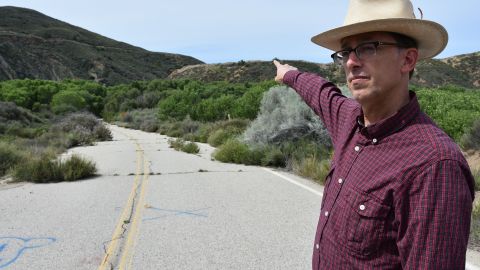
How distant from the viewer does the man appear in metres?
1.85

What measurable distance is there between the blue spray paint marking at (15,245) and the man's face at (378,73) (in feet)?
17.8

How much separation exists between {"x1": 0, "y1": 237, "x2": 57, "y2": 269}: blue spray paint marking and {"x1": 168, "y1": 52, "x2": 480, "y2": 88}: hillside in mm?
74714

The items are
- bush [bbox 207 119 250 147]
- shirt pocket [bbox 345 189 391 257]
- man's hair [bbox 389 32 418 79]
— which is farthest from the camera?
bush [bbox 207 119 250 147]

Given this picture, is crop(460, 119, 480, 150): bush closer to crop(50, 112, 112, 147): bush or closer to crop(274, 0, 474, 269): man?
crop(274, 0, 474, 269): man

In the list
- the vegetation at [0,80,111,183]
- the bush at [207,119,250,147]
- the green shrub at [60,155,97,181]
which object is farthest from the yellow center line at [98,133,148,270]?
the bush at [207,119,250,147]

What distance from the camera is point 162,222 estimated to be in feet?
26.3

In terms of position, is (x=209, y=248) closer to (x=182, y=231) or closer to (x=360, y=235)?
(x=182, y=231)

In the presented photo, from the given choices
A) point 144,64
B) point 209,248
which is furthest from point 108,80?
point 209,248

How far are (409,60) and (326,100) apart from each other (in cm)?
109

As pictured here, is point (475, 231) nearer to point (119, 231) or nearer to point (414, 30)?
point (119, 231)

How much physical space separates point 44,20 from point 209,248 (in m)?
143

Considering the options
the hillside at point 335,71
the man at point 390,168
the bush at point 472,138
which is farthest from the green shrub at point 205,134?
the hillside at point 335,71

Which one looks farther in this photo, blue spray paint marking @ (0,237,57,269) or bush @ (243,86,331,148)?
bush @ (243,86,331,148)

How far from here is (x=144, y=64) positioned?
119 m
